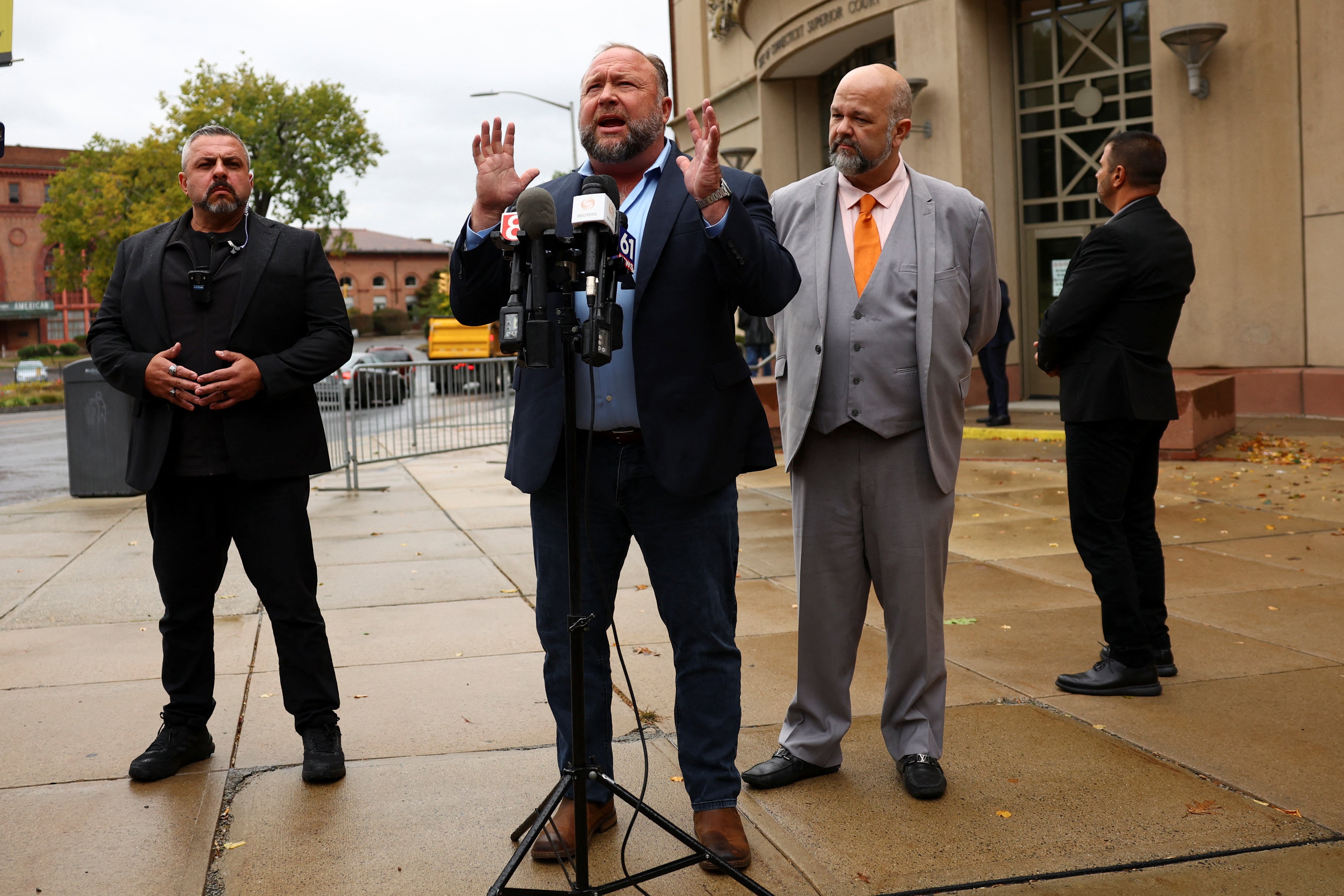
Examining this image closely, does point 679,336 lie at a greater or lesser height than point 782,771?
greater

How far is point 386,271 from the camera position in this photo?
104m

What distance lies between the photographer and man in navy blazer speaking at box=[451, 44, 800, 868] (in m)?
3.18

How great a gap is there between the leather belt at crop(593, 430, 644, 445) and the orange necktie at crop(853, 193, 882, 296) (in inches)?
38.6

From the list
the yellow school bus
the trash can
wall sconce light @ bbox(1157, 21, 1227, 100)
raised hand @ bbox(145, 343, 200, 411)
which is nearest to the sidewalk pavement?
raised hand @ bbox(145, 343, 200, 411)

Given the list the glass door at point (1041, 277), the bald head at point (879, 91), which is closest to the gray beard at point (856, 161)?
the bald head at point (879, 91)

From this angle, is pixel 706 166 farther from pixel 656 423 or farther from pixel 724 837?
pixel 724 837

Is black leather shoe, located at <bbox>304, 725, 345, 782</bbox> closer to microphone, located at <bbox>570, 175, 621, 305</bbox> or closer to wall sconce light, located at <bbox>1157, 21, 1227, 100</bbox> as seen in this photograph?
microphone, located at <bbox>570, 175, 621, 305</bbox>

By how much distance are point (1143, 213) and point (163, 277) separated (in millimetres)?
3649

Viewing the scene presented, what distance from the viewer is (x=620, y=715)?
4.55m

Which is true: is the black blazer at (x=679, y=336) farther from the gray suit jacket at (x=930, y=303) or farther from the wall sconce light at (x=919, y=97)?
the wall sconce light at (x=919, y=97)

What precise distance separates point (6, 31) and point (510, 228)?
899cm

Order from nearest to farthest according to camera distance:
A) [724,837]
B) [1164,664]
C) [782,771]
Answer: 1. [724,837]
2. [782,771]
3. [1164,664]

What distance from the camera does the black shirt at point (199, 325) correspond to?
12.9 feet

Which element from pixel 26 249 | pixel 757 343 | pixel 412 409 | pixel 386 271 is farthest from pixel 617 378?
pixel 386 271
